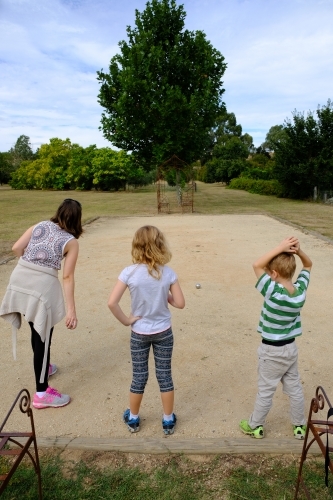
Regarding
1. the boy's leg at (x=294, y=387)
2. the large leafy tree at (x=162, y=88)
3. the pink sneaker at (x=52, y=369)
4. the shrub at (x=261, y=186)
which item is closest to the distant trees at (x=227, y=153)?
the shrub at (x=261, y=186)

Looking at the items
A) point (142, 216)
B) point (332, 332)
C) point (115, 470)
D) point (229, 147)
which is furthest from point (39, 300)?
point (229, 147)

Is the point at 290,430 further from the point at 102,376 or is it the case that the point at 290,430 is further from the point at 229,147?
the point at 229,147

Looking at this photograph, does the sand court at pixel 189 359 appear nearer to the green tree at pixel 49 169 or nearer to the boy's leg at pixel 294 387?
the boy's leg at pixel 294 387

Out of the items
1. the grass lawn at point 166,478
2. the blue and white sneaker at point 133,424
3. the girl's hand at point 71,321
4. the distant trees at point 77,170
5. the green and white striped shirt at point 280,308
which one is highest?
the distant trees at point 77,170

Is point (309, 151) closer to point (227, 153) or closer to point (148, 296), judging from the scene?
point (148, 296)

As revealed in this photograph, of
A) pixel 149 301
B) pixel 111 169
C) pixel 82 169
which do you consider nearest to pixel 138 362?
pixel 149 301

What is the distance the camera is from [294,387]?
2.65 metres

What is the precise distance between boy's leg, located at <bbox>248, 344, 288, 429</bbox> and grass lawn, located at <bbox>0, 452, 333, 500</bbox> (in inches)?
12.2

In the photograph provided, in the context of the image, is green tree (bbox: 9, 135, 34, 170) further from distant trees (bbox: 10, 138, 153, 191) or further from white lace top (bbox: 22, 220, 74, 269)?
white lace top (bbox: 22, 220, 74, 269)

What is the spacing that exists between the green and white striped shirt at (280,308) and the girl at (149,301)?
0.55 m

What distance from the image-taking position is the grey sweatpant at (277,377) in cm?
256

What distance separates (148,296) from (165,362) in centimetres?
52

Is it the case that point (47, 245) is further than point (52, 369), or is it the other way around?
point (52, 369)

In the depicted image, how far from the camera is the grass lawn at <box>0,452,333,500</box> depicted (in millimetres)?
2268
